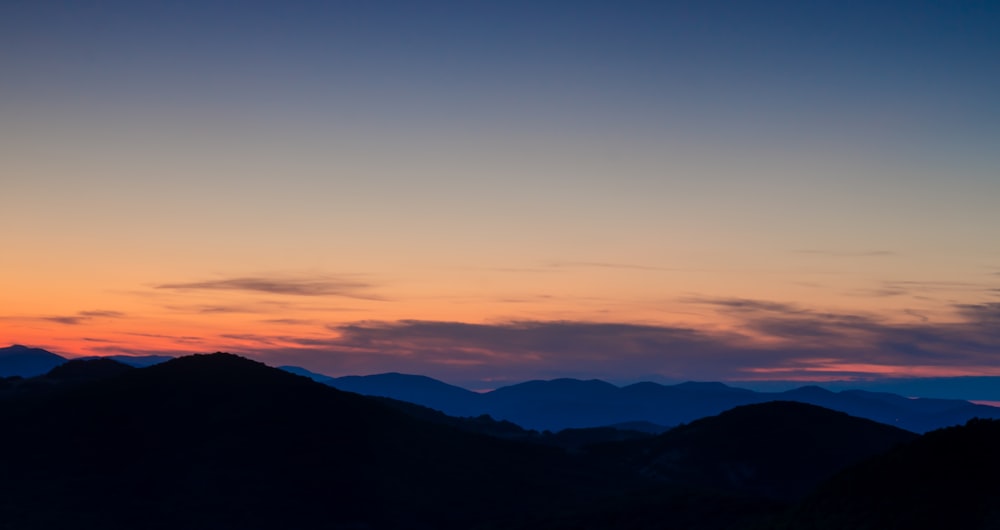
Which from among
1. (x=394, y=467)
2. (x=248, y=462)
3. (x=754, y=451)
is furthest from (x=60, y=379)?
(x=754, y=451)

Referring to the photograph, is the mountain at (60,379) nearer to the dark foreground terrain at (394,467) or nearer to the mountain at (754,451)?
the dark foreground terrain at (394,467)

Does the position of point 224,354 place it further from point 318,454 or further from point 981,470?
point 981,470

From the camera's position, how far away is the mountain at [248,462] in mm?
77062

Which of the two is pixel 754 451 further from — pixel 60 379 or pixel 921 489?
pixel 60 379

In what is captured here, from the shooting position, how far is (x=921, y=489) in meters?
48.2

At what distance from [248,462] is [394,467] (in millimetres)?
14481

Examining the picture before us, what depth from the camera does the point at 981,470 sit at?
4772 cm

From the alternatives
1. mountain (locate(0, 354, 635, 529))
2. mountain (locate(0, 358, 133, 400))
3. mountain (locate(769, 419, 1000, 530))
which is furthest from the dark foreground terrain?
mountain (locate(0, 358, 133, 400))

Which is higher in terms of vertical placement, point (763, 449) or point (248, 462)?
point (763, 449)

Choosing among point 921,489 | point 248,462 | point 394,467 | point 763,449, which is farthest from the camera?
point 763,449

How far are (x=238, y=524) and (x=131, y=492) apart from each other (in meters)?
14.4

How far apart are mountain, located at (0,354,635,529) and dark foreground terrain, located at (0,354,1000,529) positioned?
26 centimetres

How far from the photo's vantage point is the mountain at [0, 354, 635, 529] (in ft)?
253

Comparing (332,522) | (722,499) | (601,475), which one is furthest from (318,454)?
(722,499)
